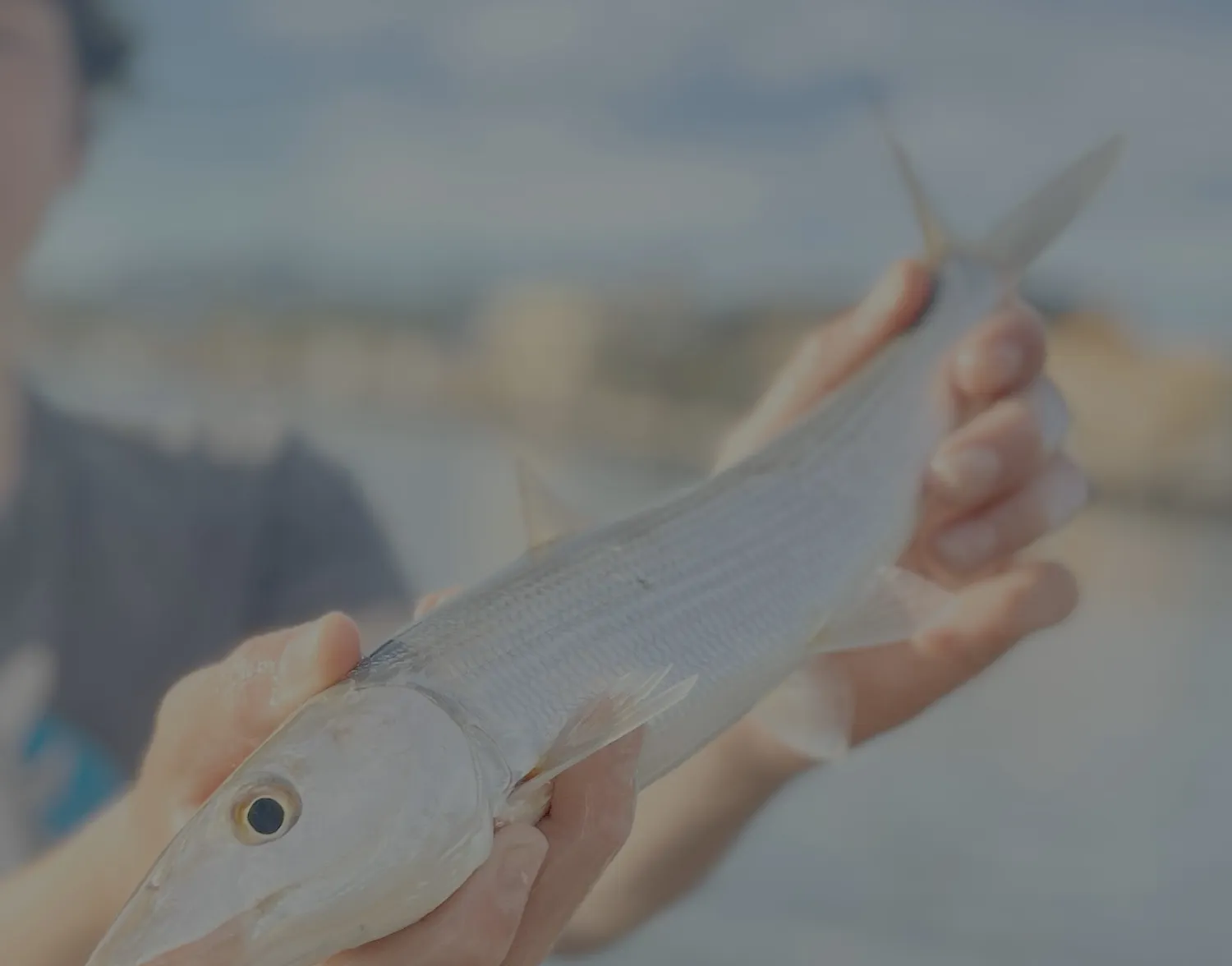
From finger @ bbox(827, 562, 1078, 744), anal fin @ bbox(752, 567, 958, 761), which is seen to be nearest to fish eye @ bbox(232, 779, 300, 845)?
anal fin @ bbox(752, 567, 958, 761)

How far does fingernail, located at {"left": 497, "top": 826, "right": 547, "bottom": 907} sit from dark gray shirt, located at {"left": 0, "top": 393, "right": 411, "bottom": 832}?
0.71 meters

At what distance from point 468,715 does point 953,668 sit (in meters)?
0.37

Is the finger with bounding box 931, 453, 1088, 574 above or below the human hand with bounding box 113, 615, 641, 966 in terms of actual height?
below

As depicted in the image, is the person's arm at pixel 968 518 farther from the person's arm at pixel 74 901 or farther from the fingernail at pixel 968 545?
the person's arm at pixel 74 901

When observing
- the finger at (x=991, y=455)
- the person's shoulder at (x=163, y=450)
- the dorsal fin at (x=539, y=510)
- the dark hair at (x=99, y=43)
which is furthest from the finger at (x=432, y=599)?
the dark hair at (x=99, y=43)

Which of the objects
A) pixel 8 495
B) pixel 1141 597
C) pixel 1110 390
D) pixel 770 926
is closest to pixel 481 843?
pixel 8 495

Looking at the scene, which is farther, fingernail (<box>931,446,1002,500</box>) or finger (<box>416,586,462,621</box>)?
fingernail (<box>931,446,1002,500</box>)

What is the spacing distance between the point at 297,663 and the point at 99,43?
1051 mm

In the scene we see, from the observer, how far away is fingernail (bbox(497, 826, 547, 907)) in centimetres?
41

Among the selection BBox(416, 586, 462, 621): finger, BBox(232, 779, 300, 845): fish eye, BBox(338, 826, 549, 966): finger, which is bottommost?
BBox(338, 826, 549, 966): finger

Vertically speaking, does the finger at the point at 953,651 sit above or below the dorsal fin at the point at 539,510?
below

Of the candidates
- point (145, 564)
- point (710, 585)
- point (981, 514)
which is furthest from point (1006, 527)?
point (145, 564)

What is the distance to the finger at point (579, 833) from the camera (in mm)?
454

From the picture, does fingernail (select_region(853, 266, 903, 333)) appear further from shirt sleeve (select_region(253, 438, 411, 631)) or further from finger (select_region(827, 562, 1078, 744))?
shirt sleeve (select_region(253, 438, 411, 631))
